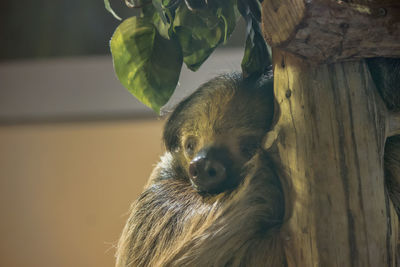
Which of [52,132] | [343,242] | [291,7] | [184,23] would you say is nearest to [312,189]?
[343,242]

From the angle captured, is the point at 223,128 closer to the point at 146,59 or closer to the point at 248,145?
the point at 248,145

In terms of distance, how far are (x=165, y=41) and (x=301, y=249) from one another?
1.10ft

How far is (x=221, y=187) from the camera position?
2.02 feet

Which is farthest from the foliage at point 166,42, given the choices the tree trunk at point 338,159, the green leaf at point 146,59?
the tree trunk at point 338,159

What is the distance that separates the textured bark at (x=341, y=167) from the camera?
531mm

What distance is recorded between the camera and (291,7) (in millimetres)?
481

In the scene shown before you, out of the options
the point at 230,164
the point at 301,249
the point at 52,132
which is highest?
the point at 52,132

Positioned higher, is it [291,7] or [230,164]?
[291,7]

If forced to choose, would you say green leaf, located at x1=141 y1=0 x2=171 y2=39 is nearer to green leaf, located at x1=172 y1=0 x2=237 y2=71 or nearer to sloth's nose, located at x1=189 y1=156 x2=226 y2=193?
green leaf, located at x1=172 y1=0 x2=237 y2=71

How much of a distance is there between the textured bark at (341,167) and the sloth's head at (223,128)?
0.31 ft

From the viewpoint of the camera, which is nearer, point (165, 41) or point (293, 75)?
point (293, 75)

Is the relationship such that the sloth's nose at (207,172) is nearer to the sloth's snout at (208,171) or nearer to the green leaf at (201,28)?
the sloth's snout at (208,171)

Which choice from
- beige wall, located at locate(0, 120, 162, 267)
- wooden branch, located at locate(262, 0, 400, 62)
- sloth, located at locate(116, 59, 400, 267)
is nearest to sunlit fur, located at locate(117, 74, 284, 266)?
sloth, located at locate(116, 59, 400, 267)

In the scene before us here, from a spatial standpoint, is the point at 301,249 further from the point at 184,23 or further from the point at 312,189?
the point at 184,23
